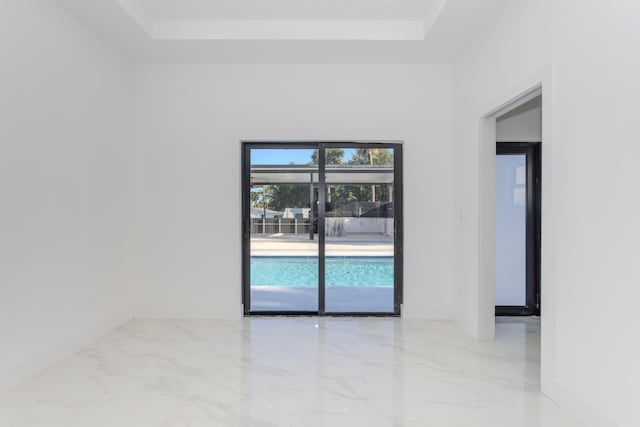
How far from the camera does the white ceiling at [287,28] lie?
11.3 feet

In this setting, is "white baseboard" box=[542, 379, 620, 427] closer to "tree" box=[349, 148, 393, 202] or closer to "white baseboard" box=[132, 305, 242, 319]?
"tree" box=[349, 148, 393, 202]

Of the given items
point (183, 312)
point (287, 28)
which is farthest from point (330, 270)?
point (287, 28)

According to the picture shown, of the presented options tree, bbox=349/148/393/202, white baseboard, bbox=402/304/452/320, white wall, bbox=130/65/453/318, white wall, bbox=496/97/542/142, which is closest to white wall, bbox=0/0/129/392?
white wall, bbox=130/65/453/318

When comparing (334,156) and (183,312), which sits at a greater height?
(334,156)

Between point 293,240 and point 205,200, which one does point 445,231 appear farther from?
point 205,200

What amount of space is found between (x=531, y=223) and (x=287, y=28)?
138 inches

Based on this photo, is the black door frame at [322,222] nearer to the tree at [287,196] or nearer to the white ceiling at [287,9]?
the tree at [287,196]

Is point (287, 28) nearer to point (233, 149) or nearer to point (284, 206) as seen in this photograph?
point (233, 149)

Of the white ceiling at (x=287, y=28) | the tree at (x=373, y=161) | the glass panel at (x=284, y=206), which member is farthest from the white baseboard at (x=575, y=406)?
the white ceiling at (x=287, y=28)

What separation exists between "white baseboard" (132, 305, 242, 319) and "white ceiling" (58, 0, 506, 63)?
2820 mm

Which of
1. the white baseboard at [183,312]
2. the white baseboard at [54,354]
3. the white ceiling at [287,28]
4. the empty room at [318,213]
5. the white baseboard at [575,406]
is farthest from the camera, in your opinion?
the white baseboard at [183,312]

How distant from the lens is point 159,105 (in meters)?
4.41

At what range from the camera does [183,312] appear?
4.41m

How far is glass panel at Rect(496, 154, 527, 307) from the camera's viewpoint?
4543 mm
